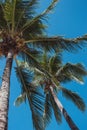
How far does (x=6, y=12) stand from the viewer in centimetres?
1332

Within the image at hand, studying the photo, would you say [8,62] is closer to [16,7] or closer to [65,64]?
[16,7]

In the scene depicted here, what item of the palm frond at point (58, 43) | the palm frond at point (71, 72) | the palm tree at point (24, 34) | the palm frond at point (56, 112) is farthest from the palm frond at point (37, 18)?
the palm frond at point (56, 112)

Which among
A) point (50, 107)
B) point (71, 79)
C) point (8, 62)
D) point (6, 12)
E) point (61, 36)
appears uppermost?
point (6, 12)

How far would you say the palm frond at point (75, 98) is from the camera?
20750 mm

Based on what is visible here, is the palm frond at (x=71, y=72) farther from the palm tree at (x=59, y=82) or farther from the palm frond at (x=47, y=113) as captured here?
the palm frond at (x=47, y=113)

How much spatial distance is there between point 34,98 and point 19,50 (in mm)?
1987

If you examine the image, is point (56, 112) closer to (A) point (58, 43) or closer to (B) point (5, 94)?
(A) point (58, 43)

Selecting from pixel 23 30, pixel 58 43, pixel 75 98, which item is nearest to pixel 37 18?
pixel 23 30

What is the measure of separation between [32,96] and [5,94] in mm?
2532

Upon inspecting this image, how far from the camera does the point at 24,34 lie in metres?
14.3

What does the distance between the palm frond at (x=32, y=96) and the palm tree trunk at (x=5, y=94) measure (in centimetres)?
160

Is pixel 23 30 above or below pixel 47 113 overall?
above

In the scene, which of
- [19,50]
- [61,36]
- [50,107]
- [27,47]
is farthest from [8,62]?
[50,107]

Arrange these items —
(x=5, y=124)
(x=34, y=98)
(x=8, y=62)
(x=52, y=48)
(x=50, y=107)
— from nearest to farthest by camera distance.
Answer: (x=5, y=124)
(x=8, y=62)
(x=34, y=98)
(x=52, y=48)
(x=50, y=107)
